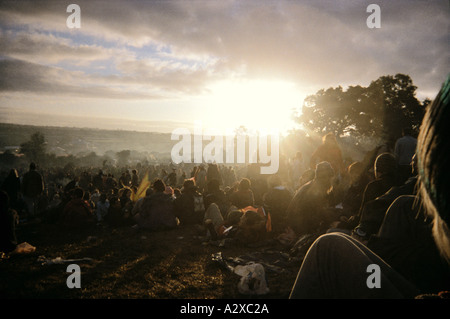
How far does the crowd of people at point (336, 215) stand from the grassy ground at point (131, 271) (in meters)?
0.77

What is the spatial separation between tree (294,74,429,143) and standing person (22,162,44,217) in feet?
103

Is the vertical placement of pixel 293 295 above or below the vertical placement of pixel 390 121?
below

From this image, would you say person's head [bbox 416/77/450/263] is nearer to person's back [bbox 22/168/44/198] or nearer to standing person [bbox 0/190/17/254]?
standing person [bbox 0/190/17/254]

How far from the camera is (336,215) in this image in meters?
5.38

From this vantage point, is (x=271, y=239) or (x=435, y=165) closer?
(x=435, y=165)

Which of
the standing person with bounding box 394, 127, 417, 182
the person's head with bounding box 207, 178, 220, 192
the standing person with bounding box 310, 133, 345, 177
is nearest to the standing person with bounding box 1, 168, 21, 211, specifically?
the person's head with bounding box 207, 178, 220, 192

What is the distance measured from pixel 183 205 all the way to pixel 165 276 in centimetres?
409

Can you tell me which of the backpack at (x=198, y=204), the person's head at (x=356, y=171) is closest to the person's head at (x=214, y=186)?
the backpack at (x=198, y=204)

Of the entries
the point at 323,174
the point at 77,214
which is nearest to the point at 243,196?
the point at 323,174

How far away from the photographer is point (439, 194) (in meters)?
0.77

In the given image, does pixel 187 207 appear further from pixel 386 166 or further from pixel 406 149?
pixel 406 149

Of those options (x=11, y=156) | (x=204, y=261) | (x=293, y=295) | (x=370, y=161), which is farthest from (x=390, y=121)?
(x=11, y=156)

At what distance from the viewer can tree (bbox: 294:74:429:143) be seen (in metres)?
31.1
